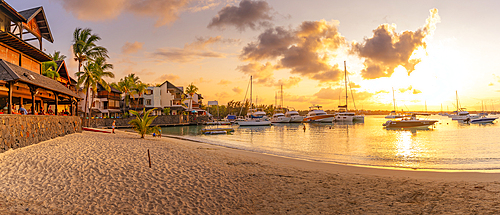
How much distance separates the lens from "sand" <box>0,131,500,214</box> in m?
6.70

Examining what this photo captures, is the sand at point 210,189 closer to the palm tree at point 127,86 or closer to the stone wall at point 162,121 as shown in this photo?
the stone wall at point 162,121

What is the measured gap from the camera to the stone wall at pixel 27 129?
36.5ft

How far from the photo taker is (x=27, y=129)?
13219 mm

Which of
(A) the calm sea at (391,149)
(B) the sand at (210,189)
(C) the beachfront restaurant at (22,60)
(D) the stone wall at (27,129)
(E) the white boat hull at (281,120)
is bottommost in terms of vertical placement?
(A) the calm sea at (391,149)

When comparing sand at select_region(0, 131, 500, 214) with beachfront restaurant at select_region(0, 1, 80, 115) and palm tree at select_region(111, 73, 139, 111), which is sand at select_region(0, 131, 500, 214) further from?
palm tree at select_region(111, 73, 139, 111)

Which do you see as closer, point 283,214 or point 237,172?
point 283,214

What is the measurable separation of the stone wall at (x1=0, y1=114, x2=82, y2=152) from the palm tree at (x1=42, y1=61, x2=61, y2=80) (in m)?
9.92

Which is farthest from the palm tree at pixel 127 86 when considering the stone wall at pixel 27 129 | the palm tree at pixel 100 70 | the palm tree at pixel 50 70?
the stone wall at pixel 27 129

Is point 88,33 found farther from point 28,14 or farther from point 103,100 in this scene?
point 103,100

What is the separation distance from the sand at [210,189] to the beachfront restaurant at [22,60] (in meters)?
4.53

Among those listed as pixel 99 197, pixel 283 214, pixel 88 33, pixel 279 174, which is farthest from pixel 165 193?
pixel 88 33

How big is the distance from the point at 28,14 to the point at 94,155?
18298 millimetres

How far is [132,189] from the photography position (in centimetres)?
774

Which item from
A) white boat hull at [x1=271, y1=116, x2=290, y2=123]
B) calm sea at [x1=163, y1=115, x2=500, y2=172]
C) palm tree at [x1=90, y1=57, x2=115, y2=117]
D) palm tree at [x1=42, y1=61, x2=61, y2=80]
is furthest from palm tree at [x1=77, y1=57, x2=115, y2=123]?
white boat hull at [x1=271, y1=116, x2=290, y2=123]
